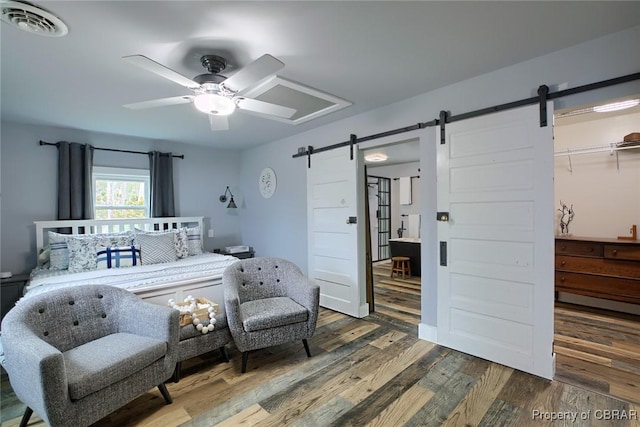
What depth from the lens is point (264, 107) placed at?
234 centimetres

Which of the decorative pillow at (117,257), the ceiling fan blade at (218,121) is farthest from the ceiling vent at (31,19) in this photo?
the decorative pillow at (117,257)

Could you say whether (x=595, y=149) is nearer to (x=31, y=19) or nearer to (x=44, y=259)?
(x=31, y=19)

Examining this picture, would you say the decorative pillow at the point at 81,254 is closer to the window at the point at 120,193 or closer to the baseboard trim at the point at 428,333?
the window at the point at 120,193

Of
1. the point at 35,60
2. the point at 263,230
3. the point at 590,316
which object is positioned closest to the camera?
the point at 35,60

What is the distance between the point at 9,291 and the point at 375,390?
391 cm

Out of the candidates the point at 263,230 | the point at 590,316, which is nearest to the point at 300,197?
the point at 263,230

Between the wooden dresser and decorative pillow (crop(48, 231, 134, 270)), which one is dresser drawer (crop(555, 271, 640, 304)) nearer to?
the wooden dresser

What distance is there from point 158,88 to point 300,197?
2.19 metres

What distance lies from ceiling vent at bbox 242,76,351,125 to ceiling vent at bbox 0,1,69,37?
116cm

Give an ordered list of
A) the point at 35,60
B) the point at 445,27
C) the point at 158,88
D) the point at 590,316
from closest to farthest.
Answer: the point at 445,27, the point at 35,60, the point at 158,88, the point at 590,316

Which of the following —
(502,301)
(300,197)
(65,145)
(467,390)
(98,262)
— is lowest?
(467,390)

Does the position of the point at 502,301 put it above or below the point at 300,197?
below

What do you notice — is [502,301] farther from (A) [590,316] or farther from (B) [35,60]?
(B) [35,60]

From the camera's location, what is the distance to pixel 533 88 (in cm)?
228
